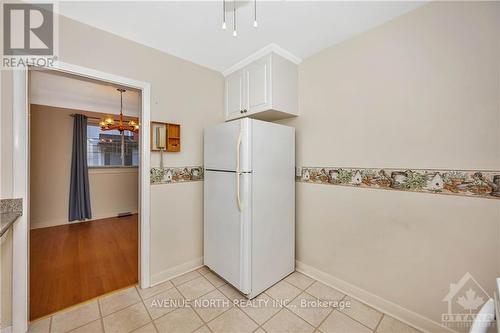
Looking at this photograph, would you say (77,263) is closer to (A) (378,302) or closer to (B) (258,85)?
(B) (258,85)

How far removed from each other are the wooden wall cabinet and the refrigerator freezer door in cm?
30

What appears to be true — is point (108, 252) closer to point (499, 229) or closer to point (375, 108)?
point (375, 108)

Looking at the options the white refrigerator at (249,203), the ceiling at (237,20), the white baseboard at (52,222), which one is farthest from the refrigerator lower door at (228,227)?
the white baseboard at (52,222)

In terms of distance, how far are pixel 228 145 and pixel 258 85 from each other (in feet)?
2.42

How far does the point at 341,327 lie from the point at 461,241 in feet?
3.45

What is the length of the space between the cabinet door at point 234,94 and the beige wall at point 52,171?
3.62 m

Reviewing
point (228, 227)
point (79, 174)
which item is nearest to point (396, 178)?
point (228, 227)

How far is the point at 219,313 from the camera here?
1728mm

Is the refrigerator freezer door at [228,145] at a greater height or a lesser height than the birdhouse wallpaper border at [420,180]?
greater

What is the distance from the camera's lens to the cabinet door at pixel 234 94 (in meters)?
2.40

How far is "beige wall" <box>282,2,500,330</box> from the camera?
133 centimetres

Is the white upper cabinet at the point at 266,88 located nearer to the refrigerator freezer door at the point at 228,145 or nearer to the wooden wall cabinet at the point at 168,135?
the refrigerator freezer door at the point at 228,145

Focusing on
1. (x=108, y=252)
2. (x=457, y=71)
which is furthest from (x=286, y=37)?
(x=108, y=252)

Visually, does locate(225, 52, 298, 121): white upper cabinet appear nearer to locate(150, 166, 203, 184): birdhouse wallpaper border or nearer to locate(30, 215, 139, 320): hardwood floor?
locate(150, 166, 203, 184): birdhouse wallpaper border
